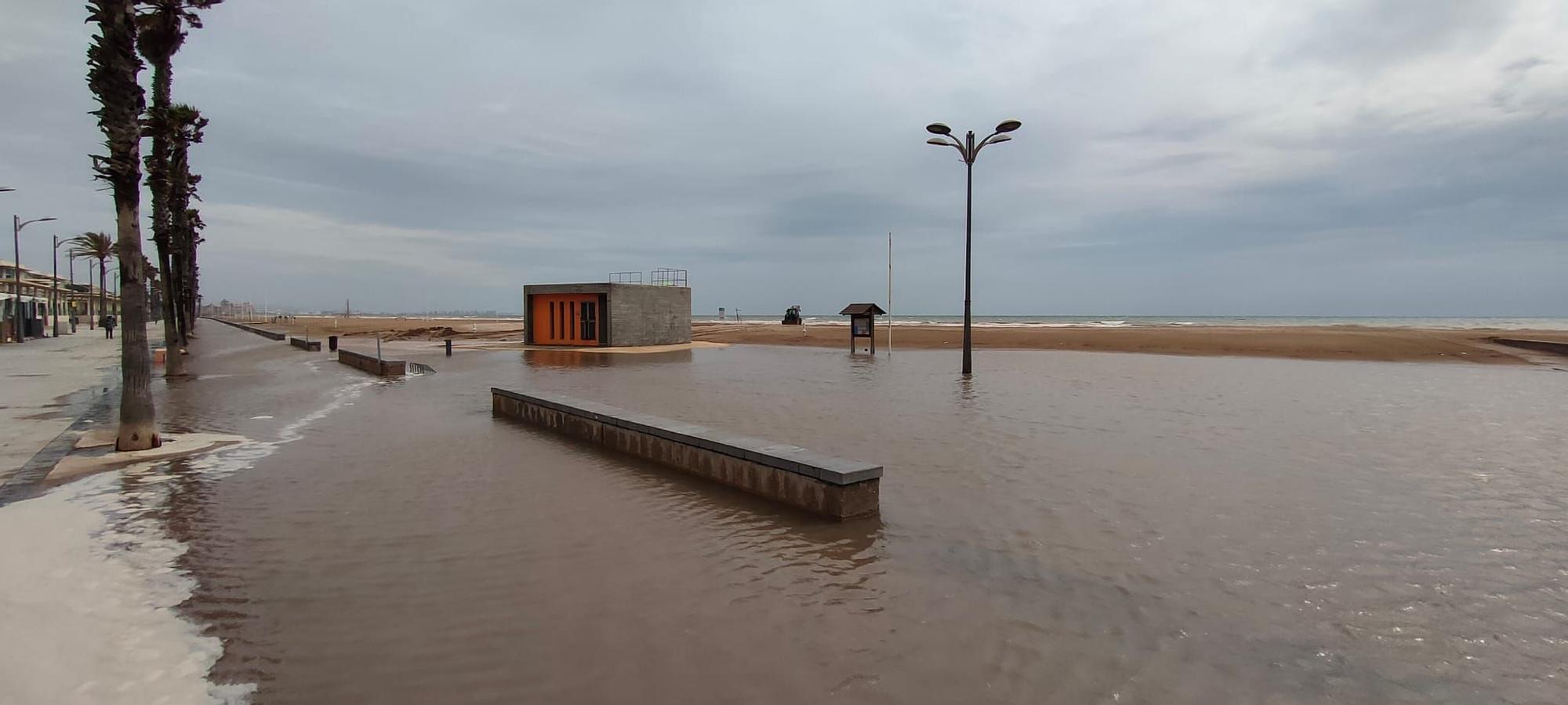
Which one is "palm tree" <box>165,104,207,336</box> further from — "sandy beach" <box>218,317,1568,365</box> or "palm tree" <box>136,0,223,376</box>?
"sandy beach" <box>218,317,1568,365</box>

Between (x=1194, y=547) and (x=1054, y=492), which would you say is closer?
(x=1194, y=547)

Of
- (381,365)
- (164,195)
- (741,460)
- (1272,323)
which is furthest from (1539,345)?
(1272,323)

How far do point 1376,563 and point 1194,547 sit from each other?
118 cm

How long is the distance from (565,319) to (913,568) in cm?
3277

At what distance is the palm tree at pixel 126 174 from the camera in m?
8.98

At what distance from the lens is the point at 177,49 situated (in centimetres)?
1562

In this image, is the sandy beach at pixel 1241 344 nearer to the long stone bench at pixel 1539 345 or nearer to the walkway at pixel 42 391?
the long stone bench at pixel 1539 345

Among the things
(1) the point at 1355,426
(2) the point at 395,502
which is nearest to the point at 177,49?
(2) the point at 395,502

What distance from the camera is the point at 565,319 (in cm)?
3566

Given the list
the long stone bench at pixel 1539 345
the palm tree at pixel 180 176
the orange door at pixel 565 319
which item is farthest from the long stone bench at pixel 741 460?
the long stone bench at pixel 1539 345

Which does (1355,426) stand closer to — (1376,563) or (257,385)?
(1376,563)

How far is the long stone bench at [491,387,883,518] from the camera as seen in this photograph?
251 inches

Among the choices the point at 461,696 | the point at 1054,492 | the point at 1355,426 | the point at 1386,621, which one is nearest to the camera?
the point at 461,696

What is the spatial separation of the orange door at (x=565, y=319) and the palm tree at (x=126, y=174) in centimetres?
2476
